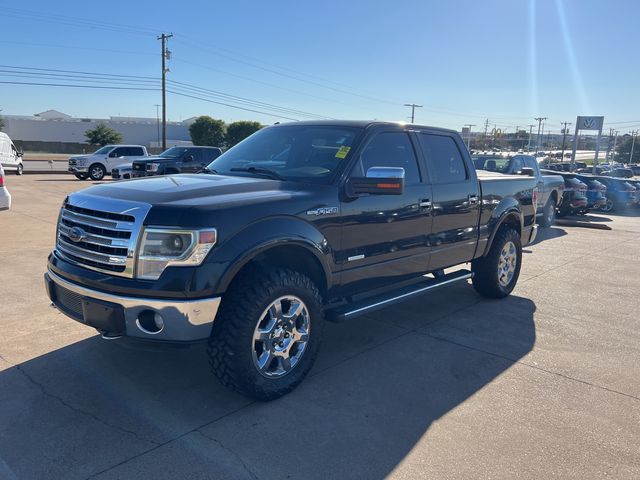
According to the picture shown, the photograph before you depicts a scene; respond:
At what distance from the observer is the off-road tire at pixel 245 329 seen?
337 centimetres

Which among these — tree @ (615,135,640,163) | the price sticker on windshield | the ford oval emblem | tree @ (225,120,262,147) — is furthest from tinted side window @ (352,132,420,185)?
tree @ (615,135,640,163)

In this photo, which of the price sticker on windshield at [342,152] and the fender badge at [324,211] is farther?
the price sticker on windshield at [342,152]

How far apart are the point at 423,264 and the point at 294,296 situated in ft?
6.04

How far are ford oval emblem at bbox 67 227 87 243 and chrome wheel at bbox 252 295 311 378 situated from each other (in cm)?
133

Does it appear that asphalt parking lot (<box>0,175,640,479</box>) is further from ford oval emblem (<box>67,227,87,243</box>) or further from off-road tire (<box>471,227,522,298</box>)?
ford oval emblem (<box>67,227,87,243</box>)

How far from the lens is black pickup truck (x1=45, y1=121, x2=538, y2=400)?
3176mm

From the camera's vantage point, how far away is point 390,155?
185 inches

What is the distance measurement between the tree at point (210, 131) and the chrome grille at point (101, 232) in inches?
2408

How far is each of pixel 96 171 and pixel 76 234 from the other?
24.1m

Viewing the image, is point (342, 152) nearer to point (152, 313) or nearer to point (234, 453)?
point (152, 313)

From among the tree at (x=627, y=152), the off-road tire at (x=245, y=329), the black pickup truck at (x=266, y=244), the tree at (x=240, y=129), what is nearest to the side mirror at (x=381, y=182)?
the black pickup truck at (x=266, y=244)

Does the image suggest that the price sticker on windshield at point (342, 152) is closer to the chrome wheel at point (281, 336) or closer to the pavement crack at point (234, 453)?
the chrome wheel at point (281, 336)

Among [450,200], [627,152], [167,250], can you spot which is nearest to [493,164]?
[450,200]

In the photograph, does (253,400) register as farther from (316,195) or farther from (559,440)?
(559,440)
